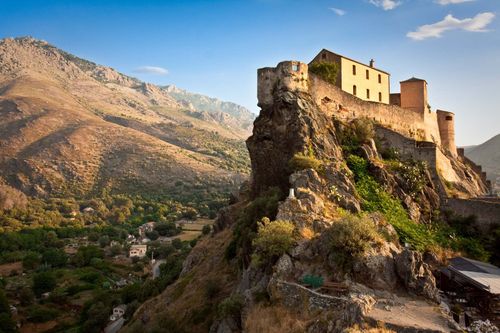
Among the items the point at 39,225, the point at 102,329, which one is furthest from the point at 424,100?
the point at 39,225

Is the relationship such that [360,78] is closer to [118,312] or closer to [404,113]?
[404,113]

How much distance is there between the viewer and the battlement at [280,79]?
29.7 meters

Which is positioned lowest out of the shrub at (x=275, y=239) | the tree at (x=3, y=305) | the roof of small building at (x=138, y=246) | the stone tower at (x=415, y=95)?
the tree at (x=3, y=305)

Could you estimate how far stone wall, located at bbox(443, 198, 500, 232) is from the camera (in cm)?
2744

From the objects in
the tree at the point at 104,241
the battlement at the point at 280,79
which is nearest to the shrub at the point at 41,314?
the tree at the point at 104,241

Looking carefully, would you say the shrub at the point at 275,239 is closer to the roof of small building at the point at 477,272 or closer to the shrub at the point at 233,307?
the shrub at the point at 233,307

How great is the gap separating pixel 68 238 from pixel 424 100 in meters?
80.8

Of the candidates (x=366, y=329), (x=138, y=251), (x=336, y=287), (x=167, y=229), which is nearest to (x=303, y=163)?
(x=336, y=287)

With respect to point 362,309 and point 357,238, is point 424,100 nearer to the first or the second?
point 357,238

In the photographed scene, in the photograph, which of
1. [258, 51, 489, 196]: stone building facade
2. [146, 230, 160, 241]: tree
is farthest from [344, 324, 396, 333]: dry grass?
[146, 230, 160, 241]: tree

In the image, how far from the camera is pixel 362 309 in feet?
47.0

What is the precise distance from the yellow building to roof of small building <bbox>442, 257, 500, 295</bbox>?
16.3m

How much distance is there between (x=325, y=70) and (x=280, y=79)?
5665 mm

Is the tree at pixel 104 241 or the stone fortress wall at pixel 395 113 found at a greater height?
the stone fortress wall at pixel 395 113
